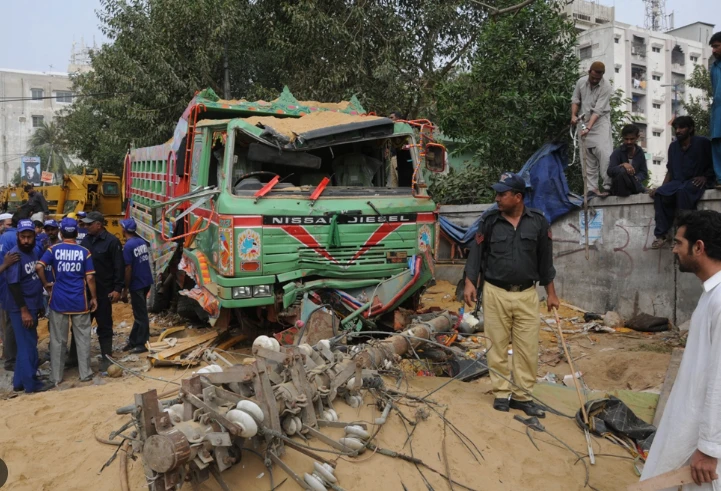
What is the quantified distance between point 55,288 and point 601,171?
721 cm

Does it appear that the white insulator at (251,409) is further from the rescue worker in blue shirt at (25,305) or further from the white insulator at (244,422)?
the rescue worker in blue shirt at (25,305)

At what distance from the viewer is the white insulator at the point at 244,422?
2768 millimetres

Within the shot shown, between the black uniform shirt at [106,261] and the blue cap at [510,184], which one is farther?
the black uniform shirt at [106,261]

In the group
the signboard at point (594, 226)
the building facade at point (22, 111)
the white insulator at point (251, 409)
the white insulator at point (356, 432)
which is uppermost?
the building facade at point (22, 111)

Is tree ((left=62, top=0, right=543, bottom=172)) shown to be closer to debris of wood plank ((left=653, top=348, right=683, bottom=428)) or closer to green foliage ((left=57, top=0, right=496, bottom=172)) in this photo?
green foliage ((left=57, top=0, right=496, bottom=172))

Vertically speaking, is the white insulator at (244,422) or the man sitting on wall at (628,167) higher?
the man sitting on wall at (628,167)

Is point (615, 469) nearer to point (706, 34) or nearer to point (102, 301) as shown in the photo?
point (102, 301)

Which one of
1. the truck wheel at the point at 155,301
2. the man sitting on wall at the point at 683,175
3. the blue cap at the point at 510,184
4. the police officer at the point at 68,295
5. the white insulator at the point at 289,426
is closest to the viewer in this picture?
the white insulator at the point at 289,426

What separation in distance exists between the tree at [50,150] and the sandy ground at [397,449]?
41.3m

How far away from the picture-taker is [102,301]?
20.9 ft

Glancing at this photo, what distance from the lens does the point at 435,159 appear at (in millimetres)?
6434

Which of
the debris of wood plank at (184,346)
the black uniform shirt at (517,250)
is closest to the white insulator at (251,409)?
the black uniform shirt at (517,250)

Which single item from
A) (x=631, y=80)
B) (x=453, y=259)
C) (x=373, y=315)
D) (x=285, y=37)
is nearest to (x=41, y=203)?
(x=285, y=37)

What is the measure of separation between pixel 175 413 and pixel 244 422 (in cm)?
44
